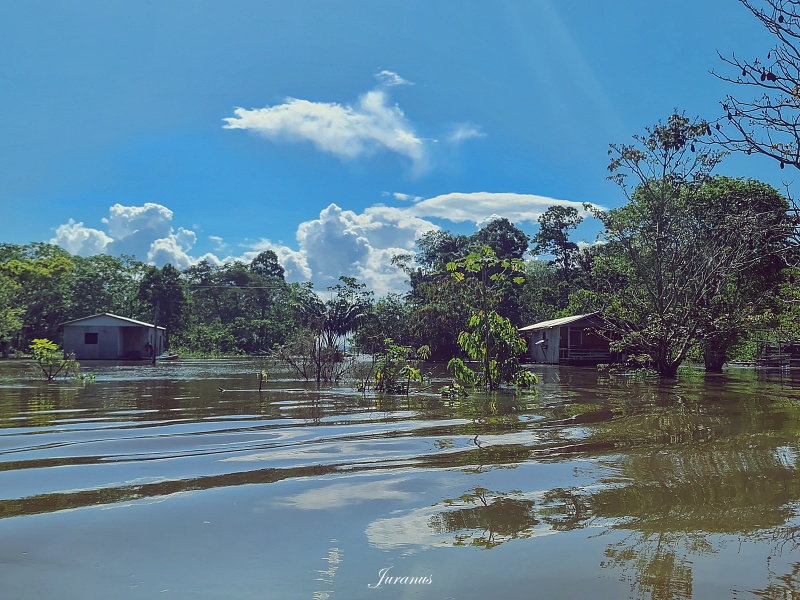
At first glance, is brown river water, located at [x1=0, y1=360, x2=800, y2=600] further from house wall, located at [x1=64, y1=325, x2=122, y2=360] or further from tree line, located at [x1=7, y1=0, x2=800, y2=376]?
house wall, located at [x1=64, y1=325, x2=122, y2=360]

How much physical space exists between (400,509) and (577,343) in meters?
35.1

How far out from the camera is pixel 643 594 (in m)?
3.37

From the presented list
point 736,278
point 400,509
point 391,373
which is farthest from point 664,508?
point 736,278

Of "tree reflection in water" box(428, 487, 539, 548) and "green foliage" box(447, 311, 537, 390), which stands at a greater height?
"green foliage" box(447, 311, 537, 390)

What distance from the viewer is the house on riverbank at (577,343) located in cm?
3662

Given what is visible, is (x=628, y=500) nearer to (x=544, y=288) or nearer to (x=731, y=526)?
(x=731, y=526)

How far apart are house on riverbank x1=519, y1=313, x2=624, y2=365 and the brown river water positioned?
88.8 feet

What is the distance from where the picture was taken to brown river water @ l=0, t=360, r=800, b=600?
11.8 feet

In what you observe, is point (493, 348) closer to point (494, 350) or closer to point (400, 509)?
point (494, 350)

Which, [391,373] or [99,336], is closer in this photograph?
[391,373]

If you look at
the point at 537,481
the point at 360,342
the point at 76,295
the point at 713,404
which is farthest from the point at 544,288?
the point at 537,481

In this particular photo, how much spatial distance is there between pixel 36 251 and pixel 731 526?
66.8m

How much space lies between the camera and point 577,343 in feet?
127

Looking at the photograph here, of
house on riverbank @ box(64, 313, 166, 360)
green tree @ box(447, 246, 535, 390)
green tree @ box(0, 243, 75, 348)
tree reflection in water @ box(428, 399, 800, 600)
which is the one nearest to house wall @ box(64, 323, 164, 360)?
house on riverbank @ box(64, 313, 166, 360)
